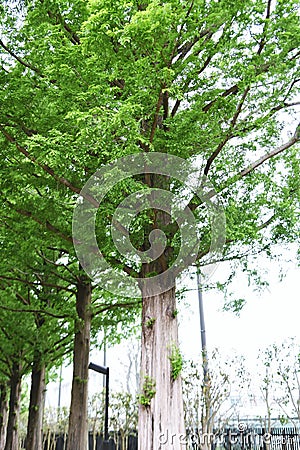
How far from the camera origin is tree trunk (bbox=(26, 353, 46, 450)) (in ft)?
30.5

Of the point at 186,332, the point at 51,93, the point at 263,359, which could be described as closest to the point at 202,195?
the point at 51,93

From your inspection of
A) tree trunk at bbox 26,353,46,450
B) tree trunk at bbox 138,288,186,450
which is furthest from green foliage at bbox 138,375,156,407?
tree trunk at bbox 26,353,46,450

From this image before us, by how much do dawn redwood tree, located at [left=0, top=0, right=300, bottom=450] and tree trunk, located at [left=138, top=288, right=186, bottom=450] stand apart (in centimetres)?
1

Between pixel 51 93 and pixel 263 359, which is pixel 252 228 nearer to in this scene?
pixel 51 93

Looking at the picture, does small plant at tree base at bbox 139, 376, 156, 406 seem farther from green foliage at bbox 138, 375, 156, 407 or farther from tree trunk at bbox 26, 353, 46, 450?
tree trunk at bbox 26, 353, 46, 450

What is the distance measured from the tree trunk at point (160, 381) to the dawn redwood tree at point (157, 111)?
0.01m

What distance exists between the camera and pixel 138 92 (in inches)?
156

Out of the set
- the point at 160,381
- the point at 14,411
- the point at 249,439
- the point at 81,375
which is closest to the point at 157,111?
the point at 160,381

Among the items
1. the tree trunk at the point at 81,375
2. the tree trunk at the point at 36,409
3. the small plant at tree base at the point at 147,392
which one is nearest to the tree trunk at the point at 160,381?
the small plant at tree base at the point at 147,392

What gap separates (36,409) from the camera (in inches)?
370

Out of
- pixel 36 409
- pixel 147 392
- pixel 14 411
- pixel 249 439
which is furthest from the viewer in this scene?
pixel 14 411

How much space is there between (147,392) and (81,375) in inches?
123

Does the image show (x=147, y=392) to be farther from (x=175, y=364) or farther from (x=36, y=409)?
(x=36, y=409)

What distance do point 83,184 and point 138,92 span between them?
124 cm
